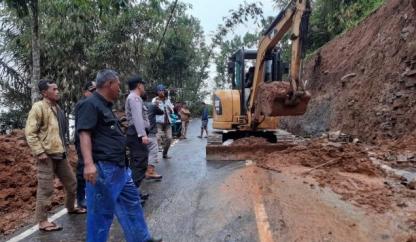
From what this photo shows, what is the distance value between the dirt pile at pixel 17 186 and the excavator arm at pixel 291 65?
15.7ft

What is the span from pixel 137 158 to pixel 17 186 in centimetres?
308

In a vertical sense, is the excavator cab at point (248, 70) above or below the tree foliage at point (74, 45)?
below

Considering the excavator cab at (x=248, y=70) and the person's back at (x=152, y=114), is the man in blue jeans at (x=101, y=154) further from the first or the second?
Answer: the excavator cab at (x=248, y=70)

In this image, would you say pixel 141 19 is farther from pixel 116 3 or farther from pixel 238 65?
pixel 116 3

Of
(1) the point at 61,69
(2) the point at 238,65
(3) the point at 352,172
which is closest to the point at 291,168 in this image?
(3) the point at 352,172

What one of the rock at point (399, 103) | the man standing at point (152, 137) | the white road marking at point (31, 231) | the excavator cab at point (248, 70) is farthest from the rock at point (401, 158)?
the white road marking at point (31, 231)

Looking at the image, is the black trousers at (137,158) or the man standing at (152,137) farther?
the man standing at (152,137)

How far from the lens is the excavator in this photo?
10148 millimetres

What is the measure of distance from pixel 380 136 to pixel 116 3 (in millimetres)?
8651

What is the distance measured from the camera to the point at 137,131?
7.52 meters

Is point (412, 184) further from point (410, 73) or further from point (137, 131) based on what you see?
point (410, 73)

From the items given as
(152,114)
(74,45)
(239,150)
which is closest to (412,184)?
(152,114)

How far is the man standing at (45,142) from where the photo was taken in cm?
615

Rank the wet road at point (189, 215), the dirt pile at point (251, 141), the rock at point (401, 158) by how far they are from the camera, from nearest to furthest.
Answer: the wet road at point (189, 215) → the rock at point (401, 158) → the dirt pile at point (251, 141)
